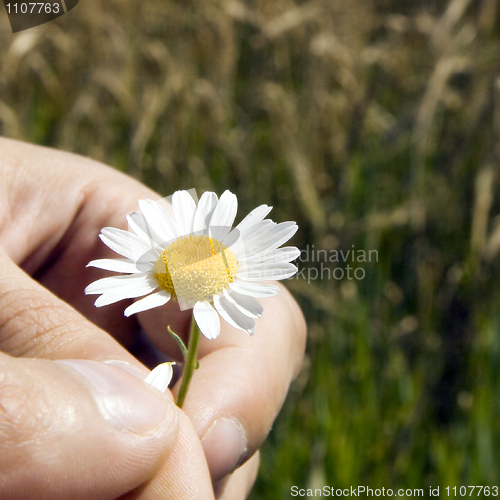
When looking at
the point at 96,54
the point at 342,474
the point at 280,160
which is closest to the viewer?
the point at 342,474

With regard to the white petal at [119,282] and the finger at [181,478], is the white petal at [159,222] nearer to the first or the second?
the white petal at [119,282]

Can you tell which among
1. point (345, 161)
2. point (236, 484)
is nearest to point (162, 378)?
point (236, 484)

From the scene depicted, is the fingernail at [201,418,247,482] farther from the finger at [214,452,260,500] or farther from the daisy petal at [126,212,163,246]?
the daisy petal at [126,212,163,246]

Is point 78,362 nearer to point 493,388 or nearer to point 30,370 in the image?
point 30,370

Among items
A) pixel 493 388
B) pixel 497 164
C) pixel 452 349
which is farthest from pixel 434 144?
pixel 493 388

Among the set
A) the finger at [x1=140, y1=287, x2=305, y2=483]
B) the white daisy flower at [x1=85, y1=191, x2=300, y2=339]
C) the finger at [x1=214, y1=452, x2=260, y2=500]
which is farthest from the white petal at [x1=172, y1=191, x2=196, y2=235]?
the finger at [x1=214, y1=452, x2=260, y2=500]

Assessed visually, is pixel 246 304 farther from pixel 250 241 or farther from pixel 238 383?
pixel 238 383

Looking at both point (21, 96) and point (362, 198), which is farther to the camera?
point (21, 96)
